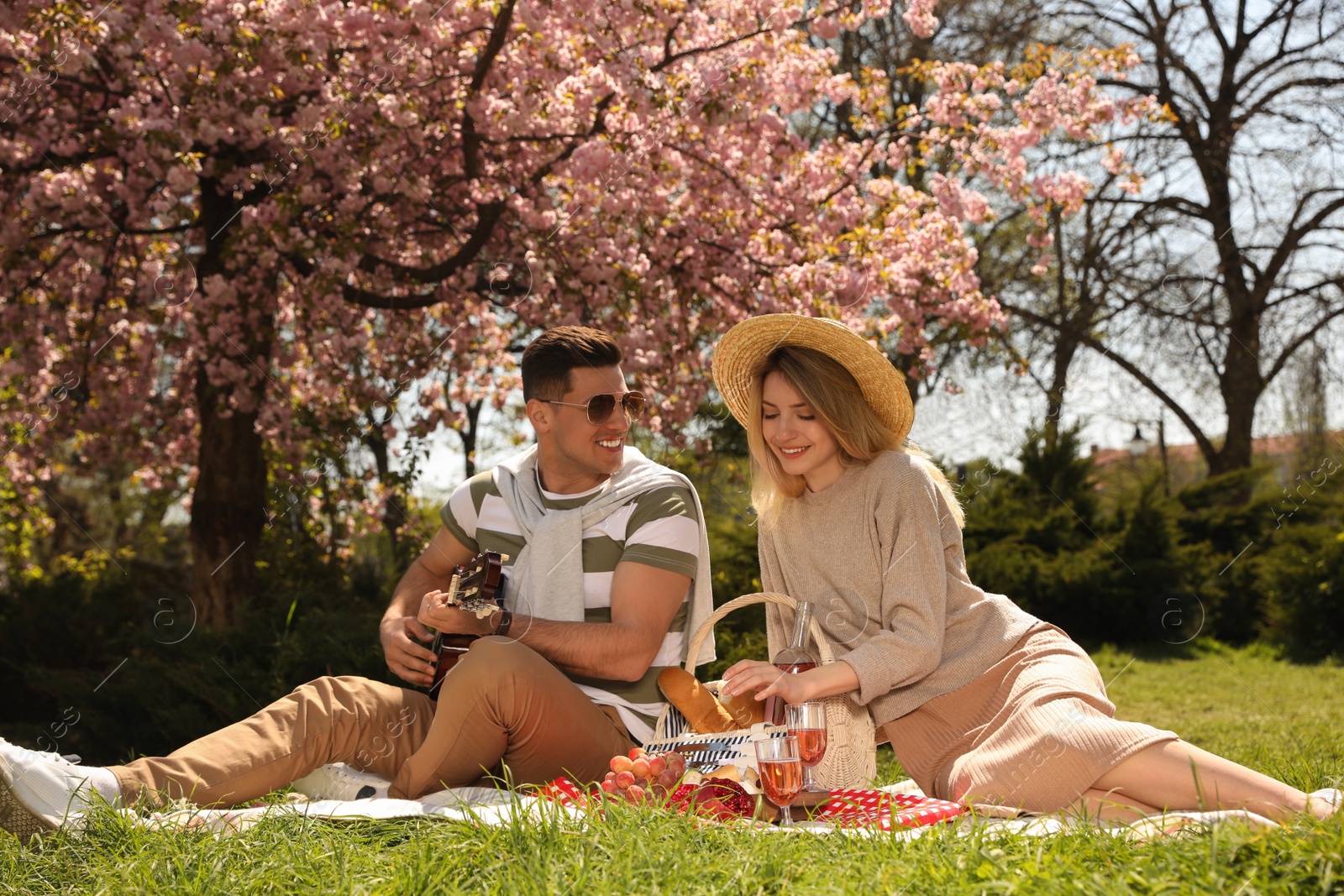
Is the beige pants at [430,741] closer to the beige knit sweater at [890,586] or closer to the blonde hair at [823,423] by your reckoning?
the beige knit sweater at [890,586]

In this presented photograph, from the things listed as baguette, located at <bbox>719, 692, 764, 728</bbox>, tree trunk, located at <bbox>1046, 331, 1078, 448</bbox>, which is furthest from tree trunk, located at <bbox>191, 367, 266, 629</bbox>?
tree trunk, located at <bbox>1046, 331, 1078, 448</bbox>

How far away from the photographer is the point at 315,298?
6652 mm

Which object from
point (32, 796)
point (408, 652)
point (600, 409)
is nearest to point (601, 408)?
point (600, 409)

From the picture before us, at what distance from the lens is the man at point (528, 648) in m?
3.01

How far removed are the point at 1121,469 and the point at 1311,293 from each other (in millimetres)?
6531

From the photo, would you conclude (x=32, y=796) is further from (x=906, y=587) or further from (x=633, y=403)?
(x=906, y=587)

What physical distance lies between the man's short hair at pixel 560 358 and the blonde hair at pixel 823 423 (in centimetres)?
51

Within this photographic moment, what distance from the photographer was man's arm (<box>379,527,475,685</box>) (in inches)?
135

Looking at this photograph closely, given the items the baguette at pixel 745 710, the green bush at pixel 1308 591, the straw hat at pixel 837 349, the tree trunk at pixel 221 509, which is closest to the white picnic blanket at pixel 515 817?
the baguette at pixel 745 710

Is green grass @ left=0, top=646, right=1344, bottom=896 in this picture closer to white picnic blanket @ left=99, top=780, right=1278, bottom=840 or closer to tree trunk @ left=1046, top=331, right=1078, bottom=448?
white picnic blanket @ left=99, top=780, right=1278, bottom=840

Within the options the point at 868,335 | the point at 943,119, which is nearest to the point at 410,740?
the point at 868,335

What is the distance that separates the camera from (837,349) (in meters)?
3.33

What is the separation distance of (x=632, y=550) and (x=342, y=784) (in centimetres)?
108

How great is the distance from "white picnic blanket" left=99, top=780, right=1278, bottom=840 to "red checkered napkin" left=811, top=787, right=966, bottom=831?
0.12ft
